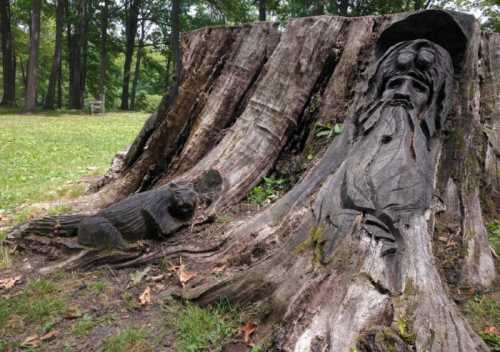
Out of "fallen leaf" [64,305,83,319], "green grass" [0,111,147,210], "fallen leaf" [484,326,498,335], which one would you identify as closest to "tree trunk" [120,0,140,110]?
"green grass" [0,111,147,210]

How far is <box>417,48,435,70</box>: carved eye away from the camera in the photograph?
11.4 feet

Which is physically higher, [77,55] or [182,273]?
[77,55]

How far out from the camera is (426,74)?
3.46m

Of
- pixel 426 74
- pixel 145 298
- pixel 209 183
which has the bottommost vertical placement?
pixel 145 298

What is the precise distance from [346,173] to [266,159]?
4.71 feet

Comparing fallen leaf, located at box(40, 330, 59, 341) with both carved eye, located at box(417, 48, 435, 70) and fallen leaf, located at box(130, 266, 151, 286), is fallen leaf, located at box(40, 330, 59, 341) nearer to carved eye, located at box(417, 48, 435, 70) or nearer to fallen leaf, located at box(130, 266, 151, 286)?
fallen leaf, located at box(130, 266, 151, 286)

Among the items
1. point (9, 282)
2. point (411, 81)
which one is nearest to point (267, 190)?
point (411, 81)

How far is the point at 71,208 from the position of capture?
447cm

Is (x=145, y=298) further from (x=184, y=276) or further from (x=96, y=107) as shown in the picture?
(x=96, y=107)

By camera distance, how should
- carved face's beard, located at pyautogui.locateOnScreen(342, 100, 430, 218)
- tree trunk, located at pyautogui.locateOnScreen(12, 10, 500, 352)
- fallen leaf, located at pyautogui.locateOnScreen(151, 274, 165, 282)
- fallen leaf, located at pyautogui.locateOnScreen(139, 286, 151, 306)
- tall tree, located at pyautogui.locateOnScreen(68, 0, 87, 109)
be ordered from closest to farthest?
tree trunk, located at pyautogui.locateOnScreen(12, 10, 500, 352) → carved face's beard, located at pyautogui.locateOnScreen(342, 100, 430, 218) → fallen leaf, located at pyautogui.locateOnScreen(139, 286, 151, 306) → fallen leaf, located at pyautogui.locateOnScreen(151, 274, 165, 282) → tall tree, located at pyautogui.locateOnScreen(68, 0, 87, 109)

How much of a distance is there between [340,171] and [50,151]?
30.1 feet

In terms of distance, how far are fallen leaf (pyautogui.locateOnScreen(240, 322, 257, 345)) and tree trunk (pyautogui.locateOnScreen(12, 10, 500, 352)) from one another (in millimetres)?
79

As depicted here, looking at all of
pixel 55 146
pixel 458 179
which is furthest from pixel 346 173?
pixel 55 146

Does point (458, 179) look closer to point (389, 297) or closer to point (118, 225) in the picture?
point (389, 297)
